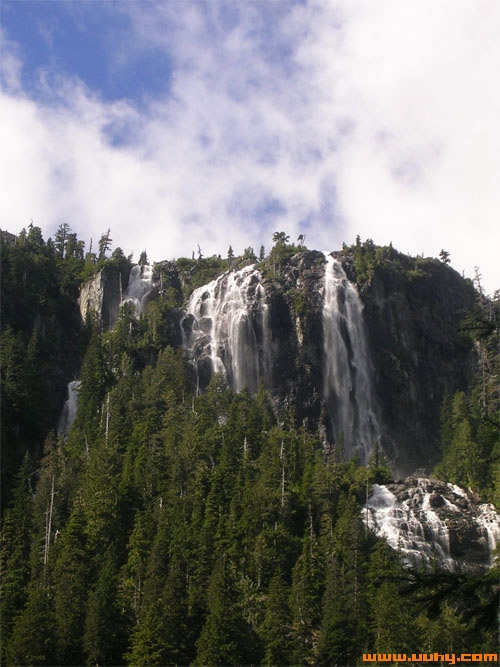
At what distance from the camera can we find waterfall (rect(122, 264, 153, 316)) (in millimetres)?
106750

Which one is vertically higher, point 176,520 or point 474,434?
point 474,434

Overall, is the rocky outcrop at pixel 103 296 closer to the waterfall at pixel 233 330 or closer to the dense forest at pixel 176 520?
the dense forest at pixel 176 520

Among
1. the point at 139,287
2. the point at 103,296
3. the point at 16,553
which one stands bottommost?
the point at 16,553

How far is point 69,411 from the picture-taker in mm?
91188

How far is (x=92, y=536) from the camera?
202ft

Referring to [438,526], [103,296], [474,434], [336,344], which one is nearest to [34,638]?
[438,526]

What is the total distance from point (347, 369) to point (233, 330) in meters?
14.9

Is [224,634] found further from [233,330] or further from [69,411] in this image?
[233,330]

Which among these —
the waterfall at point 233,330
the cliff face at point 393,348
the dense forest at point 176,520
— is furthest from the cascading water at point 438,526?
the waterfall at point 233,330

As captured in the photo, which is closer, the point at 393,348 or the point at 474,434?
the point at 474,434

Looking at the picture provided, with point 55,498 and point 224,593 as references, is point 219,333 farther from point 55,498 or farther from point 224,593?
point 224,593

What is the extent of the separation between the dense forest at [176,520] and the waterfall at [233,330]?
16.3 ft

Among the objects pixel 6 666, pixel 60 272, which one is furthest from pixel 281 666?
pixel 60 272

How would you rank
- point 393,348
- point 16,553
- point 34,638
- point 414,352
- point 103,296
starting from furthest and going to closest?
point 414,352 < point 103,296 < point 393,348 < point 16,553 < point 34,638
